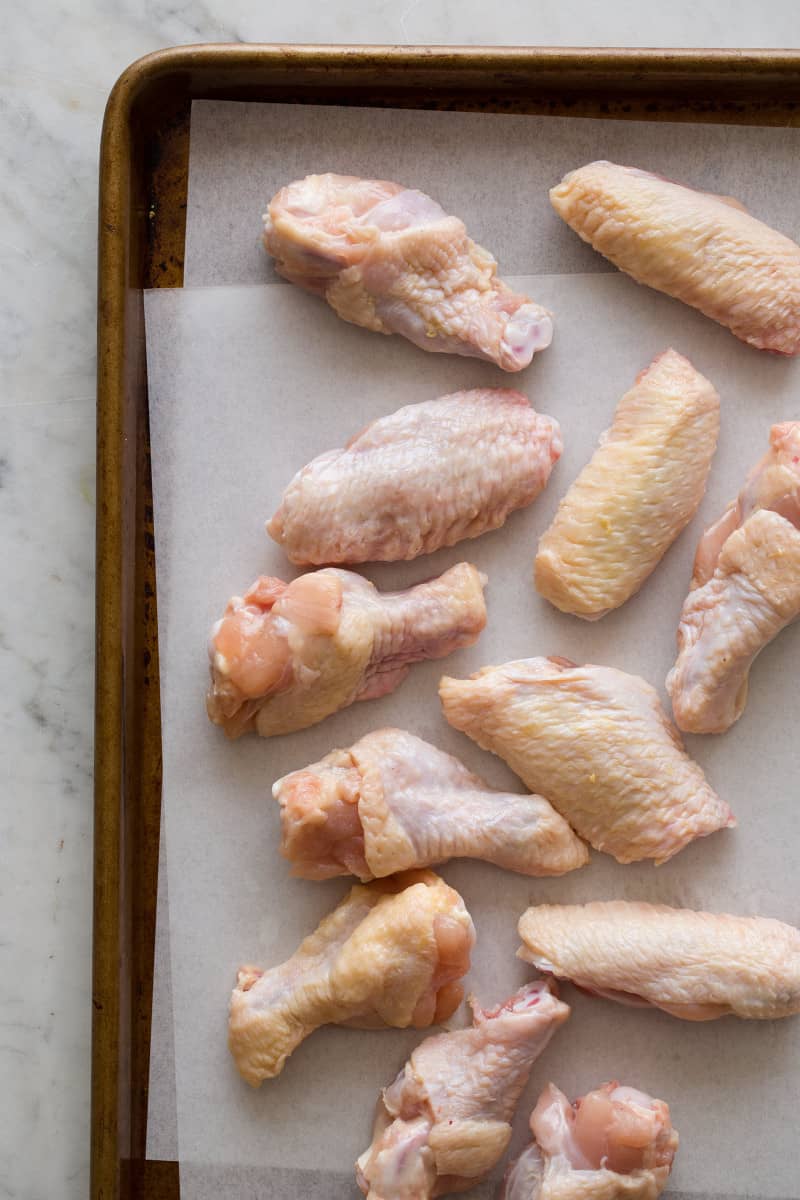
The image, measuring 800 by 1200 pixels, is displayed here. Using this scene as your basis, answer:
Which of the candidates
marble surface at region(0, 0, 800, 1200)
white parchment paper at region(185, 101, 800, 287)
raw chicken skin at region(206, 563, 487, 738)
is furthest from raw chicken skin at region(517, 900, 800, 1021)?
white parchment paper at region(185, 101, 800, 287)

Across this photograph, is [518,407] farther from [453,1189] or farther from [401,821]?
[453,1189]

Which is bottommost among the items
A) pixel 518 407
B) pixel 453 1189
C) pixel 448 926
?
pixel 453 1189

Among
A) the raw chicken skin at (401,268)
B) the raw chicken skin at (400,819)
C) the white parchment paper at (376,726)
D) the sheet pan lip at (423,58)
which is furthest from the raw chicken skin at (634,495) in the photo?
the sheet pan lip at (423,58)

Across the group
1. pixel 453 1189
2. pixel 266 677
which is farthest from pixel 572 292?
pixel 453 1189

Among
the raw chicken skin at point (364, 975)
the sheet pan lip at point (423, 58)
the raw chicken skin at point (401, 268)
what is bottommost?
the raw chicken skin at point (364, 975)

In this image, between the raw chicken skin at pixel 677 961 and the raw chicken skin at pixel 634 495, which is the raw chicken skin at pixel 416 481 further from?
the raw chicken skin at pixel 677 961
